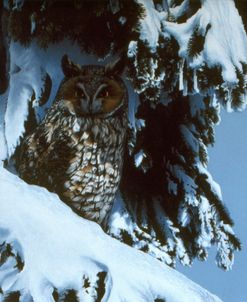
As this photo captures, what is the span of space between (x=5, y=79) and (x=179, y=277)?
86cm

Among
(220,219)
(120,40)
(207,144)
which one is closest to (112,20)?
(120,40)

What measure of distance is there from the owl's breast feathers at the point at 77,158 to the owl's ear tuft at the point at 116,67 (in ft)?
0.44

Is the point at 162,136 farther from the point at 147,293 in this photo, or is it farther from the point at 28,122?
the point at 147,293

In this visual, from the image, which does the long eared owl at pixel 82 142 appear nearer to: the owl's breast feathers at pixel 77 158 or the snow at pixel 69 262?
the owl's breast feathers at pixel 77 158

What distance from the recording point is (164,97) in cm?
169

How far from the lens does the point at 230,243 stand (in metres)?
1.77

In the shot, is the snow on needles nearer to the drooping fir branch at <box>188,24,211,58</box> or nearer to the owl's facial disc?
the drooping fir branch at <box>188,24,211,58</box>

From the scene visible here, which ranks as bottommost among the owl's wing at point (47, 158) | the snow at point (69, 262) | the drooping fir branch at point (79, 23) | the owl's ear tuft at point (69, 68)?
the snow at point (69, 262)

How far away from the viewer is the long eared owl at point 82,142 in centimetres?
166

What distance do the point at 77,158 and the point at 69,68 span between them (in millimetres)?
252

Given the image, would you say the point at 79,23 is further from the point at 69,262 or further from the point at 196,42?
the point at 69,262

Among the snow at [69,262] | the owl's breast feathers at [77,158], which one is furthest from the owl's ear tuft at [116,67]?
the snow at [69,262]

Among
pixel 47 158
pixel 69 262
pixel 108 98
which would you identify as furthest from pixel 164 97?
pixel 69 262

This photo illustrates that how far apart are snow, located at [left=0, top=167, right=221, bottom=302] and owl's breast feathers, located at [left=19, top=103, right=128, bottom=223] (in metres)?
0.38
